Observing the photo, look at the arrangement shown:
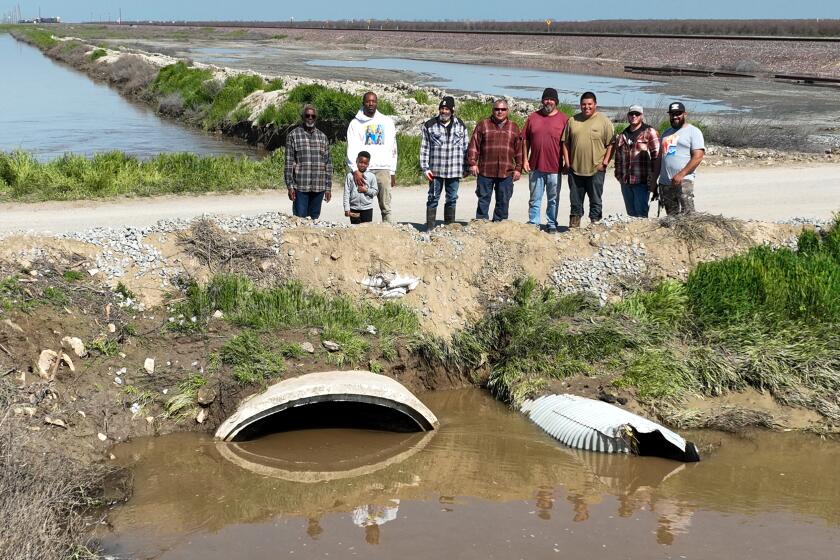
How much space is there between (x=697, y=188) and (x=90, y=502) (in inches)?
496

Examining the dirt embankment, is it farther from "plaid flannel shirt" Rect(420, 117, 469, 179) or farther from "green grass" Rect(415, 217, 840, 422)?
"plaid flannel shirt" Rect(420, 117, 469, 179)

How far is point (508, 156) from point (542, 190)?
2.22 ft

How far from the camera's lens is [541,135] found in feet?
37.4

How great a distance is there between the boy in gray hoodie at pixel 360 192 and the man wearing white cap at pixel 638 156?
2943 millimetres

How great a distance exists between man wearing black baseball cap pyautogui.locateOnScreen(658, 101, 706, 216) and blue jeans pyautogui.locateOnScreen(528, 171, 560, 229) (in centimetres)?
124

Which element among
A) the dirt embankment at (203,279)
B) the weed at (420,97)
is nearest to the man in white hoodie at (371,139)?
the dirt embankment at (203,279)

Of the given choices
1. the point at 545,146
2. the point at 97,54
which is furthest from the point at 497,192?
the point at 97,54

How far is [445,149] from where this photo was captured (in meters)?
11.5

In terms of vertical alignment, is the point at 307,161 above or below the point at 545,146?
below

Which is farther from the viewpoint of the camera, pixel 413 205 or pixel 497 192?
pixel 413 205

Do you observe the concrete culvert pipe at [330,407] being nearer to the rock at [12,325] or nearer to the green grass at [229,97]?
the rock at [12,325]

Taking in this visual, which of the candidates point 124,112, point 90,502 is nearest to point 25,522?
point 90,502

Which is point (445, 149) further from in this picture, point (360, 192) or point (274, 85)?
point (274, 85)

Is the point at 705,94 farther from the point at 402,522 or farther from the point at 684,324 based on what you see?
the point at 402,522
